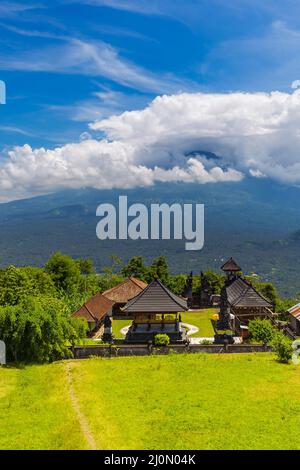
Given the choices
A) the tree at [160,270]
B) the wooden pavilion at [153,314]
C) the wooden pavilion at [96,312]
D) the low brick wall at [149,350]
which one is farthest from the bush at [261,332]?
the tree at [160,270]

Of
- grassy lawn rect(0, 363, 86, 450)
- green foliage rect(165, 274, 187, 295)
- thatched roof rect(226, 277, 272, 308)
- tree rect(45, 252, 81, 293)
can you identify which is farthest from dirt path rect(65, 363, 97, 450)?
green foliage rect(165, 274, 187, 295)

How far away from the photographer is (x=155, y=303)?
3391cm

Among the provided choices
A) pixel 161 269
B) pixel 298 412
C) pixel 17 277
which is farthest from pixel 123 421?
pixel 161 269

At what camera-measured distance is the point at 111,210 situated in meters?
34.3

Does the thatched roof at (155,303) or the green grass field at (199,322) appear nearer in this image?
the thatched roof at (155,303)

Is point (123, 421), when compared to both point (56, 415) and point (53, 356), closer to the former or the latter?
point (56, 415)

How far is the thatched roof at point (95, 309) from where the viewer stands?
39.0 metres

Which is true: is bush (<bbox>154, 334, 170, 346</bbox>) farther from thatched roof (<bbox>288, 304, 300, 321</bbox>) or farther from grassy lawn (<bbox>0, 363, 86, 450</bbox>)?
thatched roof (<bbox>288, 304, 300, 321</bbox>)

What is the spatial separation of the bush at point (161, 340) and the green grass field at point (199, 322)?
706cm

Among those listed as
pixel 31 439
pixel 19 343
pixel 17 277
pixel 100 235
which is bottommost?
pixel 31 439

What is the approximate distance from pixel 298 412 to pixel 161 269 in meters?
39.4

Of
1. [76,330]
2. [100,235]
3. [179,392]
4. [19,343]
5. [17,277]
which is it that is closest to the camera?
[179,392]

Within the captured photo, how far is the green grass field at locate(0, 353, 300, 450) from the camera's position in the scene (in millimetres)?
16281

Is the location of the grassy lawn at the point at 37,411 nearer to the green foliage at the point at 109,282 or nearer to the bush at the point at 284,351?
the bush at the point at 284,351
